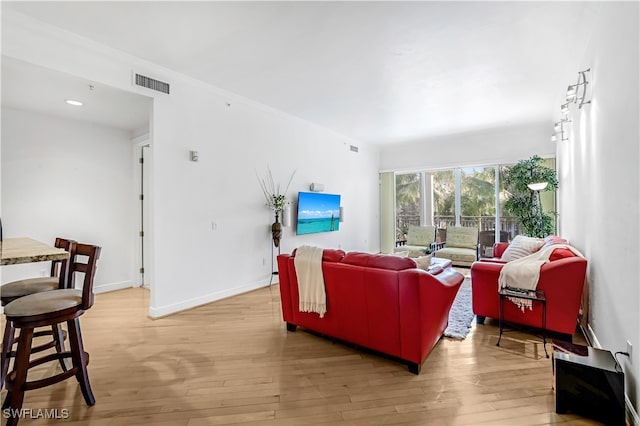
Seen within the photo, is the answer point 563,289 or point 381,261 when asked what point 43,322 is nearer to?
point 381,261

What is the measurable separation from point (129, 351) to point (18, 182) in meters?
2.95

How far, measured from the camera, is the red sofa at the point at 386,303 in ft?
7.55

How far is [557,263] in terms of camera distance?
9.13 feet

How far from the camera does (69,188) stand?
4.33 meters

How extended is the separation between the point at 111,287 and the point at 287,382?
155 inches

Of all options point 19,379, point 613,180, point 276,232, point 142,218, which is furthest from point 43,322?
point 613,180

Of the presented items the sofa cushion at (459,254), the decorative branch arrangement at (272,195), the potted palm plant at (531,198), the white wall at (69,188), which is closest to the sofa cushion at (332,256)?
the decorative branch arrangement at (272,195)

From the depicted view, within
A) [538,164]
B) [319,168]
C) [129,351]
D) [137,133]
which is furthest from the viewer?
[319,168]

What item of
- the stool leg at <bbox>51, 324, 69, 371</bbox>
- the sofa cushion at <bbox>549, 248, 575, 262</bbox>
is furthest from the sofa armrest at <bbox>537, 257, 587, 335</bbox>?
the stool leg at <bbox>51, 324, 69, 371</bbox>

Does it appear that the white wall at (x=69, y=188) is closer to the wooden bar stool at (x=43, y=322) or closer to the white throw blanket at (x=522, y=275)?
the wooden bar stool at (x=43, y=322)

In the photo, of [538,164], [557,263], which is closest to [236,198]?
[557,263]

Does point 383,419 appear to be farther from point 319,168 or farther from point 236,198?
point 319,168

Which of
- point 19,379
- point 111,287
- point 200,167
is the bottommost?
point 111,287

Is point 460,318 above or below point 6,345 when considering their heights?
below
